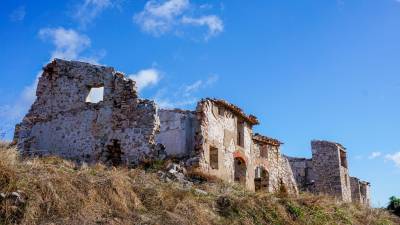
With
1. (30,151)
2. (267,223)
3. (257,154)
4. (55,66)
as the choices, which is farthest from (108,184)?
(257,154)

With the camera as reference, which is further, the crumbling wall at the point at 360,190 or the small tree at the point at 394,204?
the crumbling wall at the point at 360,190

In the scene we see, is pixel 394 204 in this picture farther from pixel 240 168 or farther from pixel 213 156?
pixel 213 156

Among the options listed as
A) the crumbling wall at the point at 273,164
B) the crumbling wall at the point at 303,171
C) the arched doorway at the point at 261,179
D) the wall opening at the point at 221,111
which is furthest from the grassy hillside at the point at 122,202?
the crumbling wall at the point at 303,171

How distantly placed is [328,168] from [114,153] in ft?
48.6

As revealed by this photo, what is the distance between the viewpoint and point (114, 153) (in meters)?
17.7

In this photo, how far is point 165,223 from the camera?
1044 centimetres

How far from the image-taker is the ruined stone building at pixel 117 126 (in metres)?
17.5

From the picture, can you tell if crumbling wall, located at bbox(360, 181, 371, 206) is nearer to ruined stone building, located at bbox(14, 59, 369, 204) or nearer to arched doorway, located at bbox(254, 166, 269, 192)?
arched doorway, located at bbox(254, 166, 269, 192)

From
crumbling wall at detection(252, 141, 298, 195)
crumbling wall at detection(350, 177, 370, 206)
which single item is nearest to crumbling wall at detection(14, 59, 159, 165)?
crumbling wall at detection(252, 141, 298, 195)

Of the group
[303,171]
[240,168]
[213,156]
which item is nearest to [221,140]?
[213,156]

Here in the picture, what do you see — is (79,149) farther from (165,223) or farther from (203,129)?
(165,223)

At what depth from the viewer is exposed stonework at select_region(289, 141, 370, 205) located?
27.5 metres

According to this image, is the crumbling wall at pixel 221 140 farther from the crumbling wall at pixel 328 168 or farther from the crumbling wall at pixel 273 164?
the crumbling wall at pixel 328 168

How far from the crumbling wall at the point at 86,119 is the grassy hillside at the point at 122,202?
339cm
